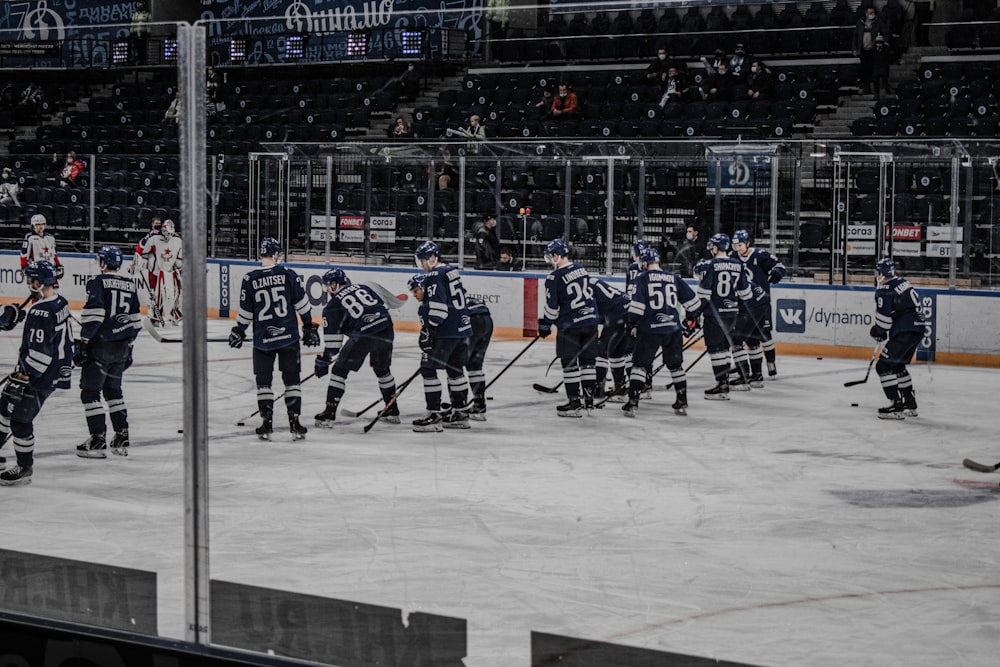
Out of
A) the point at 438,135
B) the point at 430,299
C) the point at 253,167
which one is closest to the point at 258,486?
the point at 430,299

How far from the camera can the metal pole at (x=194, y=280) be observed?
270cm

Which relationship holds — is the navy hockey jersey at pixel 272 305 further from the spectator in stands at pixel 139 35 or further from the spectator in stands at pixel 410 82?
the spectator in stands at pixel 139 35

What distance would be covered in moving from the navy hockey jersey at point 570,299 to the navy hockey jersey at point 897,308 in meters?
2.37

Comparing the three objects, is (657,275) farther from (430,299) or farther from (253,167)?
(253,167)

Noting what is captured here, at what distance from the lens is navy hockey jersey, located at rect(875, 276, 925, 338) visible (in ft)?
37.1

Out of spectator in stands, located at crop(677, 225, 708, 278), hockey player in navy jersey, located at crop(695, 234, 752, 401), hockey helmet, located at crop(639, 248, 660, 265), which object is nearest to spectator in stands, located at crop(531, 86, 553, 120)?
spectator in stands, located at crop(677, 225, 708, 278)

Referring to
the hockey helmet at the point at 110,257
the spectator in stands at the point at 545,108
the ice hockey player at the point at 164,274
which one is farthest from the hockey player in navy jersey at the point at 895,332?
the spectator in stands at the point at 545,108

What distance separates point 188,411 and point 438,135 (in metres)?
18.7

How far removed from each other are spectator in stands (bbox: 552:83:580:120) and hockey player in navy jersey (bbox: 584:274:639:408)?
881 centimetres

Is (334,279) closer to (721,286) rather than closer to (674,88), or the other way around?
(721,286)

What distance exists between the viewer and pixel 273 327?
9.70m

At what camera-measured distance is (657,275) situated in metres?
11.6

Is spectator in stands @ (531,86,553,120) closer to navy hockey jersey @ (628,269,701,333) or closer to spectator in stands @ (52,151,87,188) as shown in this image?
spectator in stands @ (52,151,87,188)

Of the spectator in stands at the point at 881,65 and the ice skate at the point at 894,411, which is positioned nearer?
the ice skate at the point at 894,411
